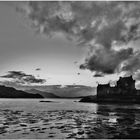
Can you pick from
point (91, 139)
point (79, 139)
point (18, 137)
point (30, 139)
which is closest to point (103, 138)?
point (91, 139)

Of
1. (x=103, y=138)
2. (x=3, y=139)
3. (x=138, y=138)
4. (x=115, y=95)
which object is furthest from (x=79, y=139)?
(x=115, y=95)

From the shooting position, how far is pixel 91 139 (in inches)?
941

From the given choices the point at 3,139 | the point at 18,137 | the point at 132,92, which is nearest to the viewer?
the point at 3,139

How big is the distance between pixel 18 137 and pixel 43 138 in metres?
3.37

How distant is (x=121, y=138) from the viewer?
24.3 m

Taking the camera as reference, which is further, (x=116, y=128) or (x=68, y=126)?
(x=68, y=126)

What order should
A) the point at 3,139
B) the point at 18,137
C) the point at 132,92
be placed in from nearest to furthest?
1. the point at 3,139
2. the point at 18,137
3. the point at 132,92

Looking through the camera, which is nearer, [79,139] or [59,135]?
[79,139]

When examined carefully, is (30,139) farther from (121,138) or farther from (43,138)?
(121,138)

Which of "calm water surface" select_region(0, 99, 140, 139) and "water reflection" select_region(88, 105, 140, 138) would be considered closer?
"water reflection" select_region(88, 105, 140, 138)

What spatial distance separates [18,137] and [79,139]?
320 inches

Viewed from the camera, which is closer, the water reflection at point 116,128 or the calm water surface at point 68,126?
the water reflection at point 116,128

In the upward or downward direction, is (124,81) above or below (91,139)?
above

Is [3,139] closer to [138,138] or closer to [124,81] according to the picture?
[138,138]
